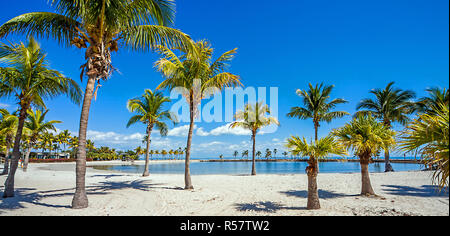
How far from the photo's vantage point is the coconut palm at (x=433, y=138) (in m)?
3.41

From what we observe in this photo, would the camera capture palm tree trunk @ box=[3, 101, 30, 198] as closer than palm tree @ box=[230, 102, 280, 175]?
Yes

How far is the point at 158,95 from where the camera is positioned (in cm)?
1838

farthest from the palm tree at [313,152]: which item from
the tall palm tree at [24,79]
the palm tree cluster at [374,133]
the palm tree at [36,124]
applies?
the palm tree at [36,124]

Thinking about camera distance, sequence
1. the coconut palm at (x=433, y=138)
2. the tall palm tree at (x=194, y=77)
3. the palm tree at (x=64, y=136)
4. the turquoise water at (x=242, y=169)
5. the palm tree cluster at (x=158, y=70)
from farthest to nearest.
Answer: the palm tree at (x=64, y=136) → the turquoise water at (x=242, y=169) → the tall palm tree at (x=194, y=77) → the palm tree cluster at (x=158, y=70) → the coconut palm at (x=433, y=138)

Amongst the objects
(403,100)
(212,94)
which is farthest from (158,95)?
(403,100)

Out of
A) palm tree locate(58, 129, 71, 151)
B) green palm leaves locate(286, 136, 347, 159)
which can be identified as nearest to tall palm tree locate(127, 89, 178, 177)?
green palm leaves locate(286, 136, 347, 159)

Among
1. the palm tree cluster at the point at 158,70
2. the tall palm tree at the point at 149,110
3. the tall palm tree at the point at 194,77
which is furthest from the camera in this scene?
the tall palm tree at the point at 149,110

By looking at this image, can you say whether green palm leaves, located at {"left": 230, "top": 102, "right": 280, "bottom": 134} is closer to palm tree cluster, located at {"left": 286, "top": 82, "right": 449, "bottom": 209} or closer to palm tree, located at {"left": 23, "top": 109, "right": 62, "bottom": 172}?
palm tree cluster, located at {"left": 286, "top": 82, "right": 449, "bottom": 209}

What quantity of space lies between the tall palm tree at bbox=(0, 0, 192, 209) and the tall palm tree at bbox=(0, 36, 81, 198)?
1804 mm

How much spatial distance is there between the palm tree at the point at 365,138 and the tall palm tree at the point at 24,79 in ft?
38.9

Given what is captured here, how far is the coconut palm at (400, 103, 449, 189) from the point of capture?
3.41 metres

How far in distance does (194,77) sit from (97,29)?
199 inches

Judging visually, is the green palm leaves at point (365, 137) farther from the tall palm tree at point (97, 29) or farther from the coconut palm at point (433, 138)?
the tall palm tree at point (97, 29)
